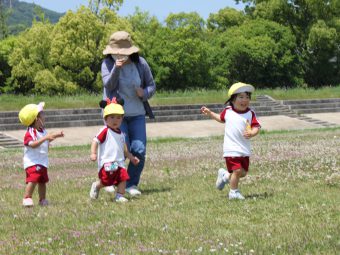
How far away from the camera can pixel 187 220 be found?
768 centimetres

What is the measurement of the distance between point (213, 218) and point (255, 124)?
Answer: 2.60 m

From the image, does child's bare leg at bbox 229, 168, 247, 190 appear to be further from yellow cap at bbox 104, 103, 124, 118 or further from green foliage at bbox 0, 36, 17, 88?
green foliage at bbox 0, 36, 17, 88

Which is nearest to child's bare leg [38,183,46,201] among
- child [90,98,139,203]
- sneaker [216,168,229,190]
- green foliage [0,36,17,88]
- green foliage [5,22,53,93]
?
child [90,98,139,203]

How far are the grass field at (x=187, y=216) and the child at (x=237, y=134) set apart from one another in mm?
375

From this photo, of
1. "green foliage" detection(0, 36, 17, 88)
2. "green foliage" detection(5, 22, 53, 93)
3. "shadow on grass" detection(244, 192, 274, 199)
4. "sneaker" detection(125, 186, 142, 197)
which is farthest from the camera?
"green foliage" detection(0, 36, 17, 88)

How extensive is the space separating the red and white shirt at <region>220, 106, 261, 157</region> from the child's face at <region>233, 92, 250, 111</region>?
3.7 inches

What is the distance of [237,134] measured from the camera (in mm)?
9812

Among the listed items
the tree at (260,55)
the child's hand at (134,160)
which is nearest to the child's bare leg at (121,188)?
the child's hand at (134,160)

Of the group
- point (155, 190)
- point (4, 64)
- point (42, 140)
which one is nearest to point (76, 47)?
point (4, 64)

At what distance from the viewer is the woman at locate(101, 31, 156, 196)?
10977 millimetres

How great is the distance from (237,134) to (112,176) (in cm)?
205

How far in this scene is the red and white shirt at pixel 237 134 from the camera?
976cm

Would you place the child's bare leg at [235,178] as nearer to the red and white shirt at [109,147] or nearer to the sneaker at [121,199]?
the sneaker at [121,199]

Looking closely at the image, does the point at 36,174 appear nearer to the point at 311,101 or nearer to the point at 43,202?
the point at 43,202
